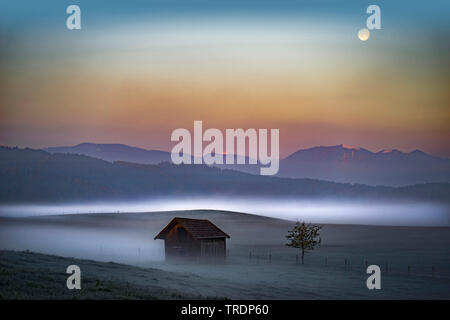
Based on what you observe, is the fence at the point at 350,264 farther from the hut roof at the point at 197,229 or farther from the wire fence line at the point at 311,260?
the hut roof at the point at 197,229

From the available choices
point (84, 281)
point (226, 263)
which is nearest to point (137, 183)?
point (226, 263)

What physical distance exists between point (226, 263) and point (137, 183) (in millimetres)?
48373

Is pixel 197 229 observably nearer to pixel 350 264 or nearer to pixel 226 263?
pixel 226 263

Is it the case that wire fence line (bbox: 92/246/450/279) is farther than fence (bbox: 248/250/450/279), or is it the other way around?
wire fence line (bbox: 92/246/450/279)

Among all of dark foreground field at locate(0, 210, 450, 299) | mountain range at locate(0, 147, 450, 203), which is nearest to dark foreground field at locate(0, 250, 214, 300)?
dark foreground field at locate(0, 210, 450, 299)

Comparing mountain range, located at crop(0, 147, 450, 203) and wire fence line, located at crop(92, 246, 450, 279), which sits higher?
mountain range, located at crop(0, 147, 450, 203)

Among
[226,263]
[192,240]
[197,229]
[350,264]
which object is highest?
[197,229]

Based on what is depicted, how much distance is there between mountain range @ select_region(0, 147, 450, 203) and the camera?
71125mm

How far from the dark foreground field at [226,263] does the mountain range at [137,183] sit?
4.36 m

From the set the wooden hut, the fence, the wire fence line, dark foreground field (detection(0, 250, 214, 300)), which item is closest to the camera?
dark foreground field (detection(0, 250, 214, 300))

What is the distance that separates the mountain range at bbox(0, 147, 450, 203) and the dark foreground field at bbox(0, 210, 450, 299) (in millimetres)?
4360

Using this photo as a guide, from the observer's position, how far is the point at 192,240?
38344 mm

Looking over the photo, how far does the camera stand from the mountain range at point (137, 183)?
71.1 meters

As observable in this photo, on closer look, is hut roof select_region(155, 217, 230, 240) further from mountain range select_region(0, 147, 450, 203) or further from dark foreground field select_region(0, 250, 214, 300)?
mountain range select_region(0, 147, 450, 203)
